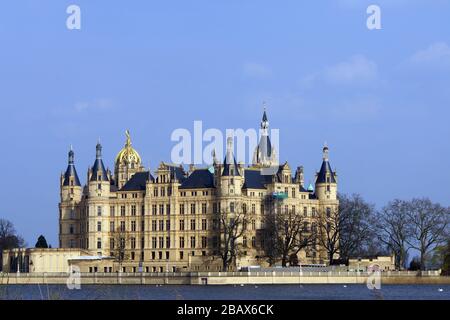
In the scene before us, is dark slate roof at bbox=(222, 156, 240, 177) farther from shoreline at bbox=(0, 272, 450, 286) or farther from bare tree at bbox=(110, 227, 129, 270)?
shoreline at bbox=(0, 272, 450, 286)

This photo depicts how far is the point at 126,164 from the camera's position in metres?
123

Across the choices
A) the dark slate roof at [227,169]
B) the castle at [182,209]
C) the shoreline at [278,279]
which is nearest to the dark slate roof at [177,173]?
the castle at [182,209]

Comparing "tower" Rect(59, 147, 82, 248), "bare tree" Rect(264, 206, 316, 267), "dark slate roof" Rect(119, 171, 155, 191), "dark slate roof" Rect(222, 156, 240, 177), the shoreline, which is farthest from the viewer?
"tower" Rect(59, 147, 82, 248)

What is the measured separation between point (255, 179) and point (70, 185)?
20483 mm

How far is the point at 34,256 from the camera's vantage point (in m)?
108

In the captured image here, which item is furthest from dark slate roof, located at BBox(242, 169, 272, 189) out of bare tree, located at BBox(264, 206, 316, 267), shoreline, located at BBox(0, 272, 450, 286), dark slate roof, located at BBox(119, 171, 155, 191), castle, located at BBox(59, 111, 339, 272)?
shoreline, located at BBox(0, 272, 450, 286)

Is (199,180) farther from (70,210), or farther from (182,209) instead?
(70,210)

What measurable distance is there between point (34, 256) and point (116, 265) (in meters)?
8.05

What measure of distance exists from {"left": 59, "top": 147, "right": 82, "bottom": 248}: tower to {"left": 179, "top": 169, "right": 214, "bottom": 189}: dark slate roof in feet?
44.0

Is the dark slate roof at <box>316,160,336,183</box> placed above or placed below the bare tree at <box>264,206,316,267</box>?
above

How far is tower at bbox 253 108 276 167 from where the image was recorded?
395 ft

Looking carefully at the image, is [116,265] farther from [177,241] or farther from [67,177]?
[67,177]
